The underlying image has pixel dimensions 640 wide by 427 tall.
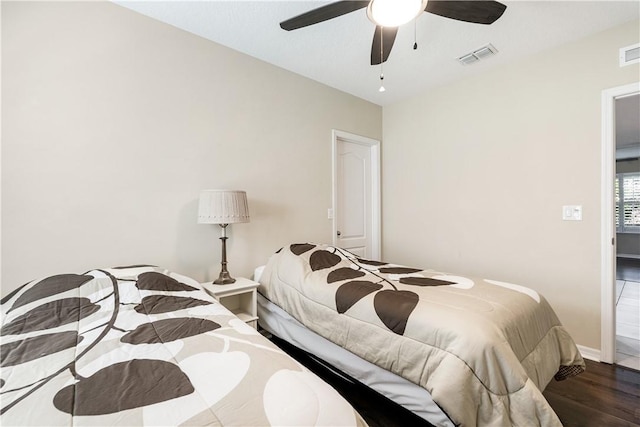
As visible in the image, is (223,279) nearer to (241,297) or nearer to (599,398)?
(241,297)

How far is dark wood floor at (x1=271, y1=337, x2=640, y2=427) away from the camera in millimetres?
1573

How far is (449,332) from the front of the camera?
128 centimetres

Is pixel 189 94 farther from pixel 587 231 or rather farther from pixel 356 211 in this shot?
pixel 587 231

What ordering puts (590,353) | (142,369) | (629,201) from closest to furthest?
(142,369)
(590,353)
(629,201)

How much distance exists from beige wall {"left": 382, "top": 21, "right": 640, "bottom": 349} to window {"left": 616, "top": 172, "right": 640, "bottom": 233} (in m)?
5.95

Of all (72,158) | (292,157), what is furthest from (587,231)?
(72,158)

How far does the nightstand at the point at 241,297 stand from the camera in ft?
6.58

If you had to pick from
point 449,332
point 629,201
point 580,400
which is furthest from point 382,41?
point 629,201

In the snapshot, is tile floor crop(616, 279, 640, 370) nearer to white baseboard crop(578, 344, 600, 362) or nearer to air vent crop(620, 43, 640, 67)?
white baseboard crop(578, 344, 600, 362)

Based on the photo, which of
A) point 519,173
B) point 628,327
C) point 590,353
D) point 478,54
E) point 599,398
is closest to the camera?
point 599,398

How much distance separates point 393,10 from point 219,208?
5.21ft

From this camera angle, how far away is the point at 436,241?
321cm

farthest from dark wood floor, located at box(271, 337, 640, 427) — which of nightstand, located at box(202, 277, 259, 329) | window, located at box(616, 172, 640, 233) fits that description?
window, located at box(616, 172, 640, 233)

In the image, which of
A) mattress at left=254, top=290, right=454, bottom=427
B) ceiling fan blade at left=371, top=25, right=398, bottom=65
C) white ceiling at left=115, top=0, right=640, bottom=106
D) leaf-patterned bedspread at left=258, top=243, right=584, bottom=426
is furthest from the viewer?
white ceiling at left=115, top=0, right=640, bottom=106
